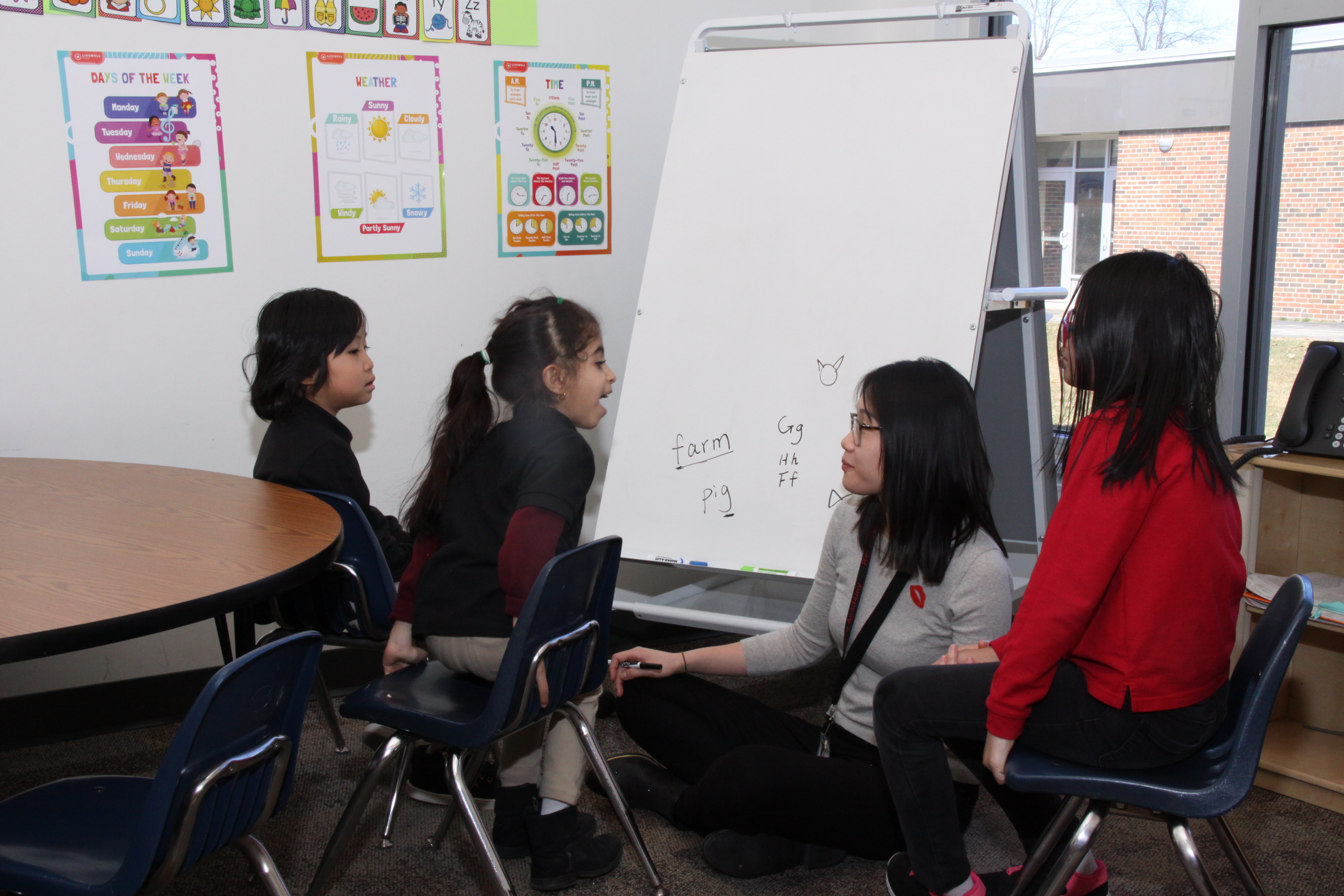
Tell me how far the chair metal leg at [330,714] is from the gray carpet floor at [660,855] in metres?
0.07

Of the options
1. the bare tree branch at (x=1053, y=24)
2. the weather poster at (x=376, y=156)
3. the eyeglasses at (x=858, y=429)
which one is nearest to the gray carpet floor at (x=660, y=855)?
the eyeglasses at (x=858, y=429)

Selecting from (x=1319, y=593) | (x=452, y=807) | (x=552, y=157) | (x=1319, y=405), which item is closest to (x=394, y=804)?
(x=452, y=807)

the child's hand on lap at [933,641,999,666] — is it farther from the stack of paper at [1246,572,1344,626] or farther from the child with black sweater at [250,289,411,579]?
the child with black sweater at [250,289,411,579]

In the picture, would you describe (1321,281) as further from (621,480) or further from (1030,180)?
(621,480)

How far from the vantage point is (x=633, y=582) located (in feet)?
10.5

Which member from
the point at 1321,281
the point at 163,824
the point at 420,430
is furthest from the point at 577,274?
the point at 163,824

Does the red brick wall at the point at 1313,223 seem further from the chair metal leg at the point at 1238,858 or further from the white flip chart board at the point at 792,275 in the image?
the chair metal leg at the point at 1238,858

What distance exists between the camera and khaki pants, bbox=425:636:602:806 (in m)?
1.80

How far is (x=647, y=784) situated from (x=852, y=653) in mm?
573

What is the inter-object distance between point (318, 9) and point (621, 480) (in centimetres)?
135

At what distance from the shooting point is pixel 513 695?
5.08 ft

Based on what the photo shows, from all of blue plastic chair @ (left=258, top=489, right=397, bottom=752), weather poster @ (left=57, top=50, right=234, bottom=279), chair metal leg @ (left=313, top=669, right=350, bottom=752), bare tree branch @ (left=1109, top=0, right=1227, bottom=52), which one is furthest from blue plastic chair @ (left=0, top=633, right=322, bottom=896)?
bare tree branch @ (left=1109, top=0, right=1227, bottom=52)

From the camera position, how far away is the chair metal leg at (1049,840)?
4.74ft

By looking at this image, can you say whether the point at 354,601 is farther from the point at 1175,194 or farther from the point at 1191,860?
the point at 1175,194
